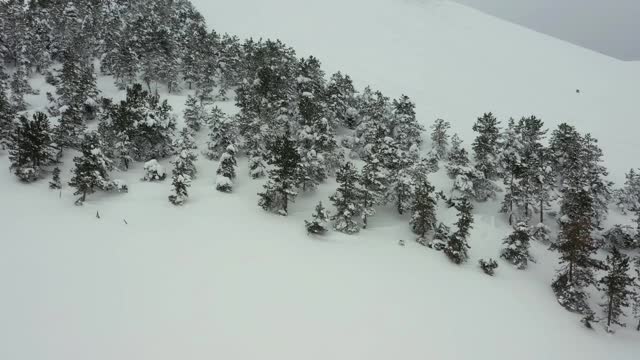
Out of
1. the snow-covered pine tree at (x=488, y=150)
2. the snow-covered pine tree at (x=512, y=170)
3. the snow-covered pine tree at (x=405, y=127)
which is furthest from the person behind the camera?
the snow-covered pine tree at (x=405, y=127)

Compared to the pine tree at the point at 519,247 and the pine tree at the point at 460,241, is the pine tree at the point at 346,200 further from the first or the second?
the pine tree at the point at 519,247

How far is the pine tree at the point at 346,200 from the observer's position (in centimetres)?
5009

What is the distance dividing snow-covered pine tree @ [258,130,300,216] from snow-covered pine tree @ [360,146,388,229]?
8.39m

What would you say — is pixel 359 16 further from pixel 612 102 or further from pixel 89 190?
pixel 89 190

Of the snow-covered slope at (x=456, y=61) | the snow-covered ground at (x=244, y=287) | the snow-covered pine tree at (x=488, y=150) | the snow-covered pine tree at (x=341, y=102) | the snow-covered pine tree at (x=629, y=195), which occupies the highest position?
the snow-covered slope at (x=456, y=61)

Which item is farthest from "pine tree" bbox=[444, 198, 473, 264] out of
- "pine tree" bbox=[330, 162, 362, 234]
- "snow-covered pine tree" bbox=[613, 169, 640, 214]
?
"snow-covered pine tree" bbox=[613, 169, 640, 214]

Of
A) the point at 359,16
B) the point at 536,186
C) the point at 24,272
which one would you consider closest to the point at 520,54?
the point at 359,16

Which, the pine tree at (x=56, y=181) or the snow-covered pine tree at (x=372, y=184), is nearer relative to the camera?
the pine tree at (x=56, y=181)

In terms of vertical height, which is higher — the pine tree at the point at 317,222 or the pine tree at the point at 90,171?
the pine tree at the point at 90,171

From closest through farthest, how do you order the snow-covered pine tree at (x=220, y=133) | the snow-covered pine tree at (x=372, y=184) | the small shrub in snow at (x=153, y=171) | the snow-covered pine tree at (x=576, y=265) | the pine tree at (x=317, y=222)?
the snow-covered pine tree at (x=576, y=265), the pine tree at (x=317, y=222), the snow-covered pine tree at (x=372, y=184), the small shrub in snow at (x=153, y=171), the snow-covered pine tree at (x=220, y=133)

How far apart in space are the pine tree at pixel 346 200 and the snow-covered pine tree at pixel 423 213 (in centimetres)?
700

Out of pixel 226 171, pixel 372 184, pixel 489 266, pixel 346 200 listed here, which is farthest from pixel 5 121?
pixel 489 266

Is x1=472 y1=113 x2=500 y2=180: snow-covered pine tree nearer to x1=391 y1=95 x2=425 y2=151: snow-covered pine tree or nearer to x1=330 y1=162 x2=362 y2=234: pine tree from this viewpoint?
x1=391 y1=95 x2=425 y2=151: snow-covered pine tree

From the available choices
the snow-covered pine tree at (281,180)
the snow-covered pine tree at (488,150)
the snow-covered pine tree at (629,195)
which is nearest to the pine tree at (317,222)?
the snow-covered pine tree at (281,180)
